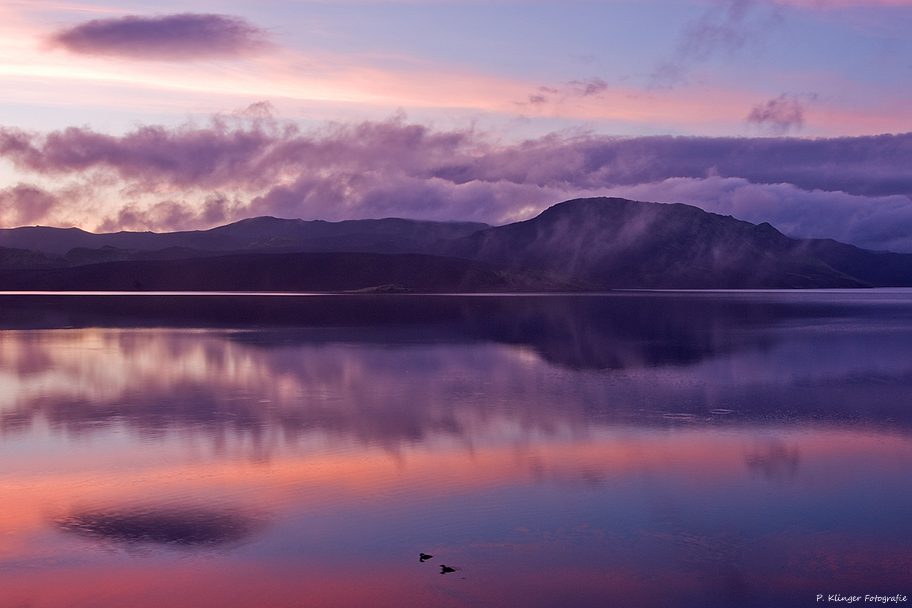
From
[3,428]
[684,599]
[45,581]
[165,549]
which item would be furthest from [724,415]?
[3,428]

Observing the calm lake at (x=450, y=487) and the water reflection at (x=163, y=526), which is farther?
the water reflection at (x=163, y=526)

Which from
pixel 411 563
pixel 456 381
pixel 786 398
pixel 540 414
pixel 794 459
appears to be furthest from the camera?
pixel 456 381

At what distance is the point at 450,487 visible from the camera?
14.9 m

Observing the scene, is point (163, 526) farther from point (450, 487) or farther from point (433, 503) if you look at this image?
point (450, 487)

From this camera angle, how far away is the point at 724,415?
75.3ft

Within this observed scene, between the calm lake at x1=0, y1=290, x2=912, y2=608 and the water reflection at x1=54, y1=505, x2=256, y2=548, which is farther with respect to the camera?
the water reflection at x1=54, y1=505, x2=256, y2=548

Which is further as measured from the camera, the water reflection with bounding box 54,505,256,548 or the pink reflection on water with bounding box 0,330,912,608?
the water reflection with bounding box 54,505,256,548

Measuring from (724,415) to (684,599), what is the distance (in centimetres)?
1366

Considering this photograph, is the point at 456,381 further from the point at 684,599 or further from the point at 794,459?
the point at 684,599

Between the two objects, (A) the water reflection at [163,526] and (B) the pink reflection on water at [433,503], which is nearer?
(B) the pink reflection on water at [433,503]

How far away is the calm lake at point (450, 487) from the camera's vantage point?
35.0 feet

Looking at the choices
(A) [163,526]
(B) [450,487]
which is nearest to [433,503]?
(B) [450,487]

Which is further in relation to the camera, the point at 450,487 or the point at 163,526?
the point at 450,487

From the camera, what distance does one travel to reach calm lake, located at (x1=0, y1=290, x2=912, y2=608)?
1067 cm
